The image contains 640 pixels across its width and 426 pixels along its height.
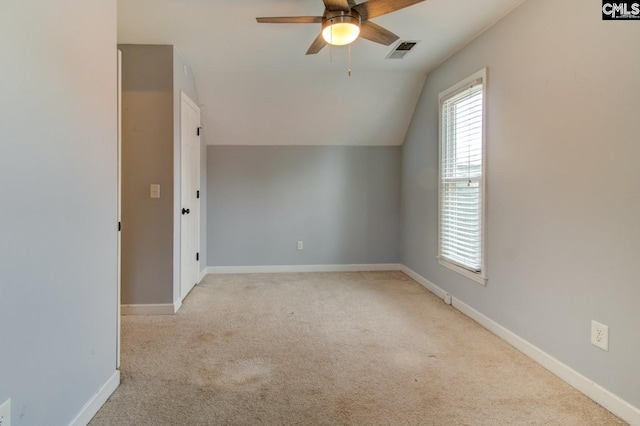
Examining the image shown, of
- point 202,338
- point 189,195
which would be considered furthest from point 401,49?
point 202,338

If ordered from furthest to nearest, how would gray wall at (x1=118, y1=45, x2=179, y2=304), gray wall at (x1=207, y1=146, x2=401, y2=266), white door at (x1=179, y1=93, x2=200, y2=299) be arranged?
gray wall at (x1=207, y1=146, x2=401, y2=266), white door at (x1=179, y1=93, x2=200, y2=299), gray wall at (x1=118, y1=45, x2=179, y2=304)

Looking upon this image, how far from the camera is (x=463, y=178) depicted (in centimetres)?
322

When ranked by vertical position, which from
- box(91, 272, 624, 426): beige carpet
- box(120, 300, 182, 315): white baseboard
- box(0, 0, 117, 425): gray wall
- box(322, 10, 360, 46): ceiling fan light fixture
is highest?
box(322, 10, 360, 46): ceiling fan light fixture

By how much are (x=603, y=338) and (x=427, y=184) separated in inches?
96.2

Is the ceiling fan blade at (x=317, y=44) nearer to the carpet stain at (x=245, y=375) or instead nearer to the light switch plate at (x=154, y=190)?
the light switch plate at (x=154, y=190)

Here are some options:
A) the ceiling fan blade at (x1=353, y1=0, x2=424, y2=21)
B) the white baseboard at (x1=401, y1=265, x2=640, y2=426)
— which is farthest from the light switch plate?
the white baseboard at (x1=401, y1=265, x2=640, y2=426)

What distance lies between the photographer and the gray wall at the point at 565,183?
1727 mm

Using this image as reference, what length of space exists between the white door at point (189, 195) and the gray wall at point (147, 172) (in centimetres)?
25

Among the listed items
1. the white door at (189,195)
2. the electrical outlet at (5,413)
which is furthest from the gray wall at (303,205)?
the electrical outlet at (5,413)

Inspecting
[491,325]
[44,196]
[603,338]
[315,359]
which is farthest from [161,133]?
[603,338]

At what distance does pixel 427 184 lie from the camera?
4.04 metres

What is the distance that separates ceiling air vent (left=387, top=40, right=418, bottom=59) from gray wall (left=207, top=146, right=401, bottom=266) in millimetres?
1590

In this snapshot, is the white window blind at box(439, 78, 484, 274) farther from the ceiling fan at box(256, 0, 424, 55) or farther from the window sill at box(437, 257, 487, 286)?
the ceiling fan at box(256, 0, 424, 55)

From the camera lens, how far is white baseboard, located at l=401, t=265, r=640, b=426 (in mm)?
1708
